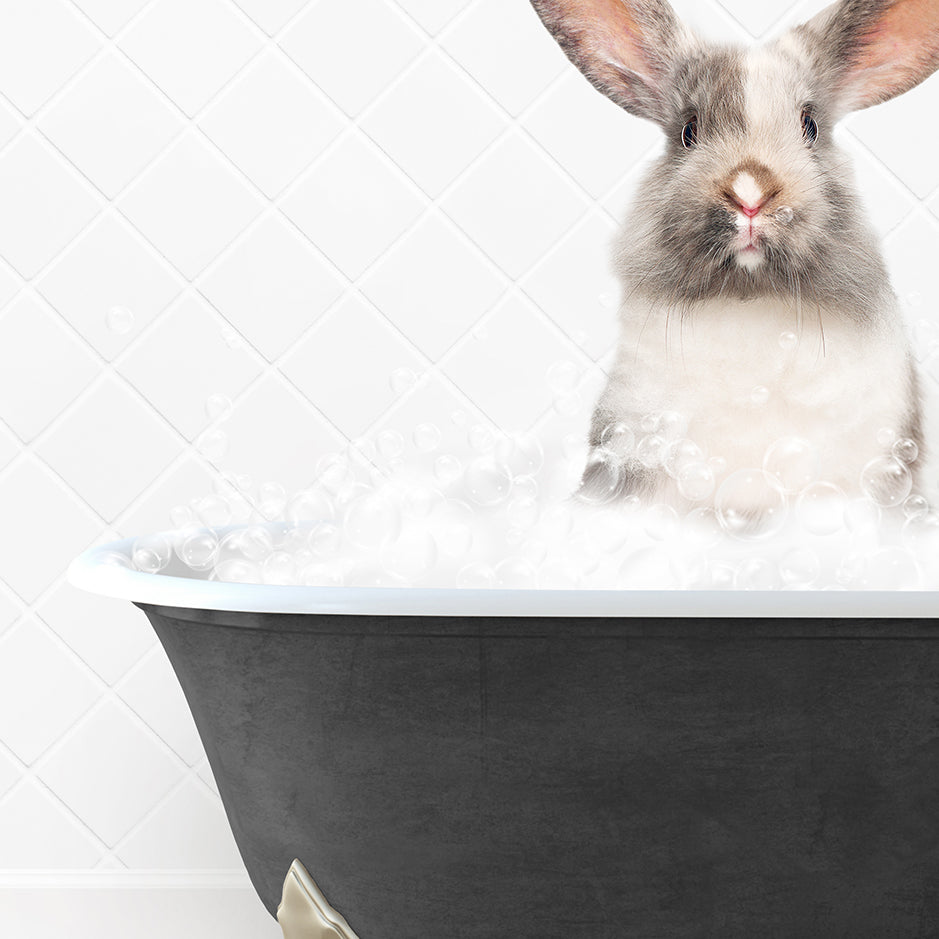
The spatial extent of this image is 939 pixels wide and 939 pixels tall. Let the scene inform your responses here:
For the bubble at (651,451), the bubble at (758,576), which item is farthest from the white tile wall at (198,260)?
the bubble at (758,576)

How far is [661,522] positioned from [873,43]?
19.9 inches

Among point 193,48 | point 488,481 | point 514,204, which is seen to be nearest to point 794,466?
point 488,481

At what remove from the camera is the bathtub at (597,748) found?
632 mm

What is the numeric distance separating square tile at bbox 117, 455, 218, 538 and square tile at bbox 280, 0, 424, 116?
1.59 ft

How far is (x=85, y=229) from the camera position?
47.8 inches

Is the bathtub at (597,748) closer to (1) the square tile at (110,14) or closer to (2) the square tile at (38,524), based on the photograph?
(2) the square tile at (38,524)

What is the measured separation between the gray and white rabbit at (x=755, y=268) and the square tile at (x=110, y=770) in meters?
0.68

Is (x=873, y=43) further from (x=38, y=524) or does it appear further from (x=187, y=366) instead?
(x=38, y=524)

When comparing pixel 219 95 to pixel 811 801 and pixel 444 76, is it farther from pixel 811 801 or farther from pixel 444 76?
pixel 811 801

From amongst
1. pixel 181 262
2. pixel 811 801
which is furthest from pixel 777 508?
pixel 181 262

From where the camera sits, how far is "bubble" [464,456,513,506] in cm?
83

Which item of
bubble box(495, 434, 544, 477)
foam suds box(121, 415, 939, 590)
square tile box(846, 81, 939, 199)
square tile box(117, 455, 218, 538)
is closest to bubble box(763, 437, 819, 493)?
foam suds box(121, 415, 939, 590)

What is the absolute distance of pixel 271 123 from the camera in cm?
121

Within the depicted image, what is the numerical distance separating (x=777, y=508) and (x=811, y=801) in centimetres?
27
